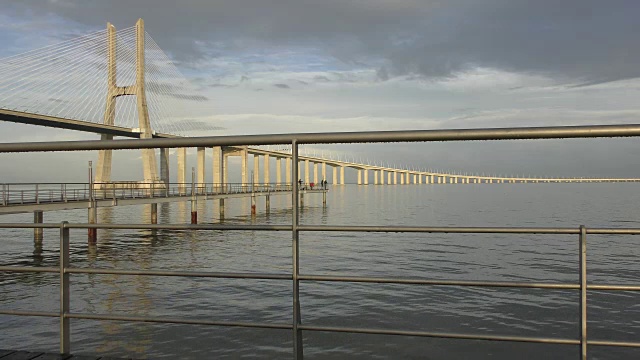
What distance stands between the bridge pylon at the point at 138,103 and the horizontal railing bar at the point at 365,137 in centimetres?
4890

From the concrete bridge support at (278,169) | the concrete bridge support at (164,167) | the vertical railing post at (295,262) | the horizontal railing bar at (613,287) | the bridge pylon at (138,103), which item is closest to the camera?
the horizontal railing bar at (613,287)

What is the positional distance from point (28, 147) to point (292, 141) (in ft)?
5.04

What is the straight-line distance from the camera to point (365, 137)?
2.42 meters

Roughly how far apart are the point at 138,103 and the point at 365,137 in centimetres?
5747

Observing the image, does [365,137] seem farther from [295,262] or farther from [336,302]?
[336,302]

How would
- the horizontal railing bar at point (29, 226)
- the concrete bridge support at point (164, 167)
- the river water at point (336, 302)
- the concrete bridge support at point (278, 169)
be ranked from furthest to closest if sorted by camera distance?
the concrete bridge support at point (278, 169), the concrete bridge support at point (164, 167), the river water at point (336, 302), the horizontal railing bar at point (29, 226)

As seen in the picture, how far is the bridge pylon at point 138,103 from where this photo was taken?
50688mm

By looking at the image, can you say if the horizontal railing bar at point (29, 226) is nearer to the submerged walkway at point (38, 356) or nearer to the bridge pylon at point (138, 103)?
the submerged walkway at point (38, 356)

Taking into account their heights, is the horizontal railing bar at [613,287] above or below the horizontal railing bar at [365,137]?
below

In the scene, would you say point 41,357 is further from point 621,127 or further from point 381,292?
point 381,292

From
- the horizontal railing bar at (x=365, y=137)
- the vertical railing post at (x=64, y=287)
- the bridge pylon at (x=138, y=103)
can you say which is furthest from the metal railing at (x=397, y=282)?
the bridge pylon at (x=138, y=103)

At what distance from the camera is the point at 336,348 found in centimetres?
951

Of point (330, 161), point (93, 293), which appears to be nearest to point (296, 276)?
point (93, 293)

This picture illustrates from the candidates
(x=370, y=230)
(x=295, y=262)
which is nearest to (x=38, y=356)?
(x=295, y=262)
